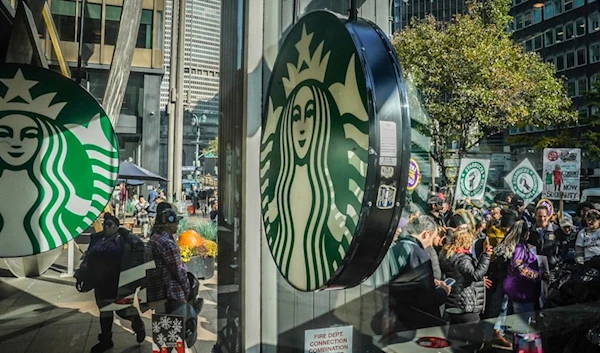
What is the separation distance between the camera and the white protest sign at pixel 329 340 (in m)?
3.08

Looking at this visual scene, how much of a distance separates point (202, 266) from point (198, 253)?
4.2 inches

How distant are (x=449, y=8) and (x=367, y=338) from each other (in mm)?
3090

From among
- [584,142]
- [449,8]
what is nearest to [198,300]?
[449,8]

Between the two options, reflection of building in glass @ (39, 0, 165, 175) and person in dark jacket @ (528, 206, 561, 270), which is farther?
person in dark jacket @ (528, 206, 561, 270)

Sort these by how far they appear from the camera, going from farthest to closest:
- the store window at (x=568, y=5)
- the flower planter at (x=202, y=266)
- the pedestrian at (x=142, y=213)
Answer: the store window at (x=568, y=5)
the flower planter at (x=202, y=266)
the pedestrian at (x=142, y=213)

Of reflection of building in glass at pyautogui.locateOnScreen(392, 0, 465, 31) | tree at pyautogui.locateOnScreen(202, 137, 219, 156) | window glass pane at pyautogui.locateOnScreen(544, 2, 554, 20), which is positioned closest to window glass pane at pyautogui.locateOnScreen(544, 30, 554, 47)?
window glass pane at pyautogui.locateOnScreen(544, 2, 554, 20)

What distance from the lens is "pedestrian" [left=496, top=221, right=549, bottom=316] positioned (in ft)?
15.0

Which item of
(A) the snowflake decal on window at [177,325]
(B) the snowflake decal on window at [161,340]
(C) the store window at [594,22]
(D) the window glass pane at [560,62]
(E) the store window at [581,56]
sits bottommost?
(B) the snowflake decal on window at [161,340]

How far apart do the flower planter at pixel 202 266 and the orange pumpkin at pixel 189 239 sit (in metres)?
0.11

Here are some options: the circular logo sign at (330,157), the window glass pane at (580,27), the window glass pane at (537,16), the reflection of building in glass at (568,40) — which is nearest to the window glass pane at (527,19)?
the reflection of building in glass at (568,40)

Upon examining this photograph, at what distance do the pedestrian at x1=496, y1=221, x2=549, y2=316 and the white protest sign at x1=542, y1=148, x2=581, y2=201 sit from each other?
83 centimetres

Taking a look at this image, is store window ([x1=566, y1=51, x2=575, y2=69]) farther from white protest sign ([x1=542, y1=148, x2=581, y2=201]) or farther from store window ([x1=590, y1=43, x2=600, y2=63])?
white protest sign ([x1=542, y1=148, x2=581, y2=201])

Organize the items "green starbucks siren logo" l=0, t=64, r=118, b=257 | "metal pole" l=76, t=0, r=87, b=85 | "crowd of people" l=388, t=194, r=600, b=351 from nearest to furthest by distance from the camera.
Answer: "green starbucks siren logo" l=0, t=64, r=118, b=257, "metal pole" l=76, t=0, r=87, b=85, "crowd of people" l=388, t=194, r=600, b=351

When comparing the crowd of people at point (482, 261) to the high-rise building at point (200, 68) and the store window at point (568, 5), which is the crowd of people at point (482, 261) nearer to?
the high-rise building at point (200, 68)
